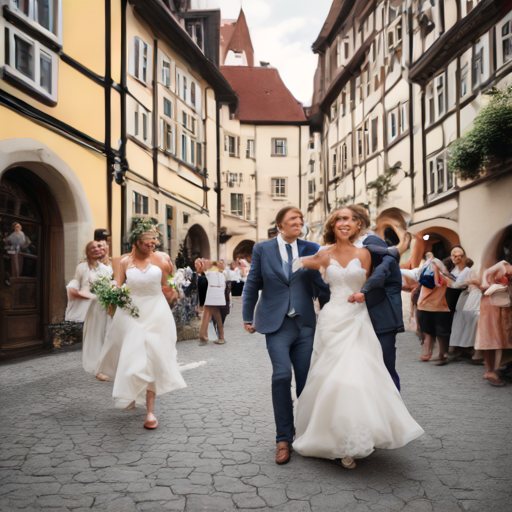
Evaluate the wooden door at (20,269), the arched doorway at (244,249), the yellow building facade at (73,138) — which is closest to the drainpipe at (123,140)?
the yellow building facade at (73,138)

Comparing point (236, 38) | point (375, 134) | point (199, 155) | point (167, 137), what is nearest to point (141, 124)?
point (167, 137)

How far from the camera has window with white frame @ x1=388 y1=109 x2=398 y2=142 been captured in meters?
16.8

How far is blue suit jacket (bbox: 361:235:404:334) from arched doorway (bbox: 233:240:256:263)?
2816 cm

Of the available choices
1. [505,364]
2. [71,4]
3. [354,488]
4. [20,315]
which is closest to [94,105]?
[71,4]

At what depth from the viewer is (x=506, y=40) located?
10070 mm

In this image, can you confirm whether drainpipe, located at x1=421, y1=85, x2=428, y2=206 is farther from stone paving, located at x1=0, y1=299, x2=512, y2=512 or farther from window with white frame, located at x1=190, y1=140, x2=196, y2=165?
stone paving, located at x1=0, y1=299, x2=512, y2=512

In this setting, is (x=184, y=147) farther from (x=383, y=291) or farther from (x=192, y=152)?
(x=383, y=291)

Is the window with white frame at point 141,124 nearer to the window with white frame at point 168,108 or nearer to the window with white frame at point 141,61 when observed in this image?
the window with white frame at point 141,61

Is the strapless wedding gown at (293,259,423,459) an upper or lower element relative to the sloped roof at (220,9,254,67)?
lower

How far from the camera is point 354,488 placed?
330cm

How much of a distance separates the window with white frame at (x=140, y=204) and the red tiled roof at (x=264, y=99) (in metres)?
21.1

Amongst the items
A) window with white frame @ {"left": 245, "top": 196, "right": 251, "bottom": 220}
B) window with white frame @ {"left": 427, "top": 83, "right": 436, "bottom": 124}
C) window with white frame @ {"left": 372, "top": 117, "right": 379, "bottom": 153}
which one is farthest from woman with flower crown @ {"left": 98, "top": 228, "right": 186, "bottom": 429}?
window with white frame @ {"left": 245, "top": 196, "right": 251, "bottom": 220}

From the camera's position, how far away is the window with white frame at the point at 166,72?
606 inches

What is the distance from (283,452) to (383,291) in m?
1.39
